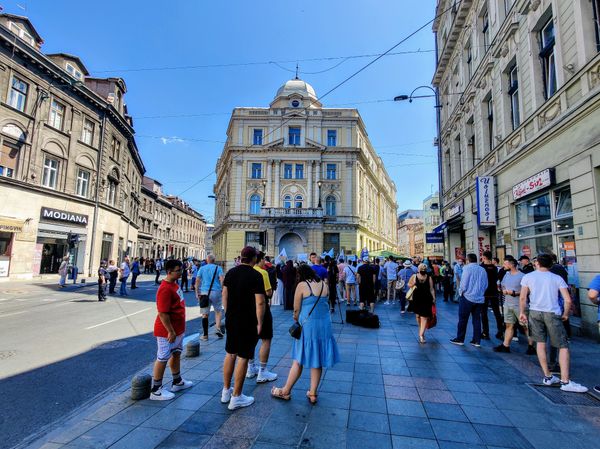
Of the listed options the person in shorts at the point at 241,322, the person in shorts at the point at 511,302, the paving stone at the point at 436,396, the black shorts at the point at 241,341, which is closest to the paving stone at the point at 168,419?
the person in shorts at the point at 241,322

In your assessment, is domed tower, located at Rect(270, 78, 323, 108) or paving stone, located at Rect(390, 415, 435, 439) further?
domed tower, located at Rect(270, 78, 323, 108)

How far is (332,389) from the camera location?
455cm

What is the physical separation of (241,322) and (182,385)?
4.85 ft

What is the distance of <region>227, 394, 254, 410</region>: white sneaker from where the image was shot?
387cm

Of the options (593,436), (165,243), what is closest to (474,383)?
(593,436)

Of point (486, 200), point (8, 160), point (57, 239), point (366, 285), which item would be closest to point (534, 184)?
point (486, 200)

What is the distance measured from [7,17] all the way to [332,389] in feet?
92.9

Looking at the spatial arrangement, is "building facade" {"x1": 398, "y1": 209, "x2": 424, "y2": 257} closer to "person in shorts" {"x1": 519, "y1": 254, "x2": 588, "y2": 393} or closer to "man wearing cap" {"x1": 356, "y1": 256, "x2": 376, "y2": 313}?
"man wearing cap" {"x1": 356, "y1": 256, "x2": 376, "y2": 313}

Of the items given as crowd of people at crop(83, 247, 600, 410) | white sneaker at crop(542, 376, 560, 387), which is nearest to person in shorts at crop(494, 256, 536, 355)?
crowd of people at crop(83, 247, 600, 410)

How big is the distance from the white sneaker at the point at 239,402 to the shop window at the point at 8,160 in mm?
23507

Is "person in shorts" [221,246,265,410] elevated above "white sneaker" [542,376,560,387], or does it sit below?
above

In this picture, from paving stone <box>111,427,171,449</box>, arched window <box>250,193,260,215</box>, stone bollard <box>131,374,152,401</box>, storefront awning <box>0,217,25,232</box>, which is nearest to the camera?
paving stone <box>111,427,171,449</box>

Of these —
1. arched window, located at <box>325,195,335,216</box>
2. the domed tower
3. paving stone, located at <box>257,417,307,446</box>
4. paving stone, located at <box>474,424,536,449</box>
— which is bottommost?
paving stone, located at <box>257,417,307,446</box>

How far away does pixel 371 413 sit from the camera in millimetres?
3844
